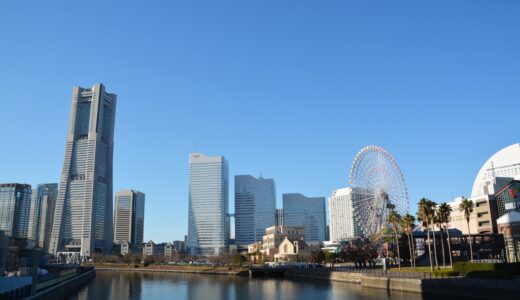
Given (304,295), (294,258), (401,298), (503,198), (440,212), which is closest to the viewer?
(401,298)

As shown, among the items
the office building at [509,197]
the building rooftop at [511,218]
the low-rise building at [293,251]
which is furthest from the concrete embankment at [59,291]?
the office building at [509,197]

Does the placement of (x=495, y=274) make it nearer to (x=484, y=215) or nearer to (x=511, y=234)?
(x=511, y=234)

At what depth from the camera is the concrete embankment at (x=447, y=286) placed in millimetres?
55300

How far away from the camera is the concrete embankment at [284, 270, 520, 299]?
2177 inches

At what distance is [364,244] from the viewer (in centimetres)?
13400

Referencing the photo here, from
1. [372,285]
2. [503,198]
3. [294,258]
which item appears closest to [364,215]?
[372,285]

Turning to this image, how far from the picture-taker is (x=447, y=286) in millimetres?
65562

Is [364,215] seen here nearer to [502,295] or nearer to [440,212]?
[440,212]

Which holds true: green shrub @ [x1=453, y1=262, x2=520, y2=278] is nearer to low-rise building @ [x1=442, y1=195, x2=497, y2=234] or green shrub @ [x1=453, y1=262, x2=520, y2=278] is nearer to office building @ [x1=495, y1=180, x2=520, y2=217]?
office building @ [x1=495, y1=180, x2=520, y2=217]

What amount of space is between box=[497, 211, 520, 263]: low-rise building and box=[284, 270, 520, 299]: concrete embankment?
36.3m

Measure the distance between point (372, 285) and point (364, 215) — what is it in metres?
33.7

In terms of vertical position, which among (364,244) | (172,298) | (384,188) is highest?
(384,188)

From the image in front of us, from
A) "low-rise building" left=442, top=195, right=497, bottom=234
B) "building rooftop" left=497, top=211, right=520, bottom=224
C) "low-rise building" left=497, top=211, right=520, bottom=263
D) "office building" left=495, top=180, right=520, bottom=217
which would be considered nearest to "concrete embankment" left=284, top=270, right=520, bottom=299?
"low-rise building" left=497, top=211, right=520, bottom=263

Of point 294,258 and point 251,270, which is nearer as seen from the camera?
point 251,270
